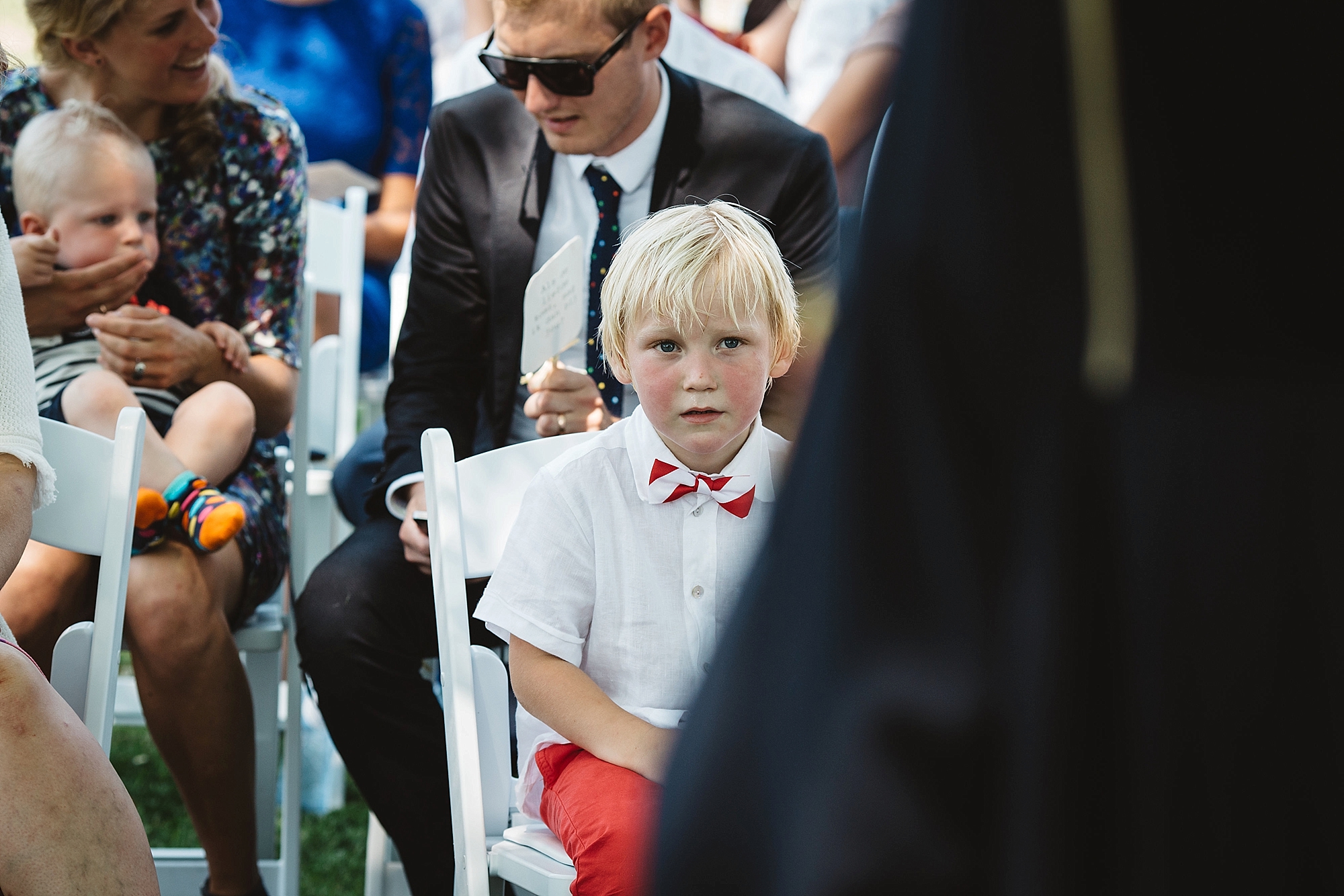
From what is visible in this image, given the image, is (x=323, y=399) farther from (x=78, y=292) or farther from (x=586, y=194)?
(x=586, y=194)

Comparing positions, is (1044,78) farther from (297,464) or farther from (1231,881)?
(297,464)

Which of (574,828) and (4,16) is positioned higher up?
(4,16)

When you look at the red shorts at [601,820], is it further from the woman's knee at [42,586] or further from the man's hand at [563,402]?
the woman's knee at [42,586]

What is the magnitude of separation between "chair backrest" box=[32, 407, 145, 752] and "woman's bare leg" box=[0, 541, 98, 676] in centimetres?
17

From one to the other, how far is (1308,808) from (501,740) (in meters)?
1.28

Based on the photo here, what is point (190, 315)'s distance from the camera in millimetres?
2316

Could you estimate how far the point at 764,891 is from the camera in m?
0.38

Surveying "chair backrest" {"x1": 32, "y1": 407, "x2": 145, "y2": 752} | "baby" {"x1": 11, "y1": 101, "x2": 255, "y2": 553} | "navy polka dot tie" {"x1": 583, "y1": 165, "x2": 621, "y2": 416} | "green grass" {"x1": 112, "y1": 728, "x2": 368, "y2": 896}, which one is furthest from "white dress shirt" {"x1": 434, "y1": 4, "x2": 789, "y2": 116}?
"green grass" {"x1": 112, "y1": 728, "x2": 368, "y2": 896}

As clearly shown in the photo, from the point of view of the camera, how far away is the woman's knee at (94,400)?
1996 millimetres

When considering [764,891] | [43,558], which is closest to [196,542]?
[43,558]

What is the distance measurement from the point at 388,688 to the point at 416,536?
9.4 inches

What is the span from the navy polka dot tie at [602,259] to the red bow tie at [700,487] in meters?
0.52

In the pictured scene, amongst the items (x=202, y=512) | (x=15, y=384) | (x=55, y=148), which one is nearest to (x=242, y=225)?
(x=55, y=148)

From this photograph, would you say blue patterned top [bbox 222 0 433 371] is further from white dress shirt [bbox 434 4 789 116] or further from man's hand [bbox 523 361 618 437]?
man's hand [bbox 523 361 618 437]
